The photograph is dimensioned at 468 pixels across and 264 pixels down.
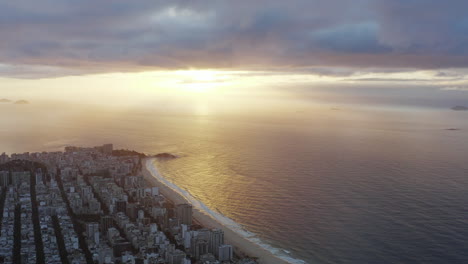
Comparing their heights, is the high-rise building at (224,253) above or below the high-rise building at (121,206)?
below

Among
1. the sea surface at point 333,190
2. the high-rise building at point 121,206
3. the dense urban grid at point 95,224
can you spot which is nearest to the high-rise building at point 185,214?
the dense urban grid at point 95,224

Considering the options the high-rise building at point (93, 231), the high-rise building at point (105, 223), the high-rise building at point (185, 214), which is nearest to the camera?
the high-rise building at point (93, 231)

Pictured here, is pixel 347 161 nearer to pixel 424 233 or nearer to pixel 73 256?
pixel 424 233

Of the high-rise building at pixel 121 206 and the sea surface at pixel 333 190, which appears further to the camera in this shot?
the high-rise building at pixel 121 206

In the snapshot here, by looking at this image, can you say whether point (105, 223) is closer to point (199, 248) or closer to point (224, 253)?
point (199, 248)

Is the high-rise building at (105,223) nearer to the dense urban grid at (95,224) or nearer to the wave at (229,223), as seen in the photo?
the dense urban grid at (95,224)

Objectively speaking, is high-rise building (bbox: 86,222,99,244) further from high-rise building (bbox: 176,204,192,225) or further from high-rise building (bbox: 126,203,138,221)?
high-rise building (bbox: 176,204,192,225)

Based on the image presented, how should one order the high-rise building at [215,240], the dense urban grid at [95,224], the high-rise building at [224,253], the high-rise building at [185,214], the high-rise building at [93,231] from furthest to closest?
the high-rise building at [185,214]
the high-rise building at [93,231]
the high-rise building at [215,240]
the dense urban grid at [95,224]
the high-rise building at [224,253]

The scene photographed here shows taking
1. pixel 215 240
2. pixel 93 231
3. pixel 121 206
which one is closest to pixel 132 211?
pixel 121 206

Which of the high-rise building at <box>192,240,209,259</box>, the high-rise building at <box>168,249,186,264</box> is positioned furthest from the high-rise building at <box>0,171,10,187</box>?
the high-rise building at <box>192,240,209,259</box>
